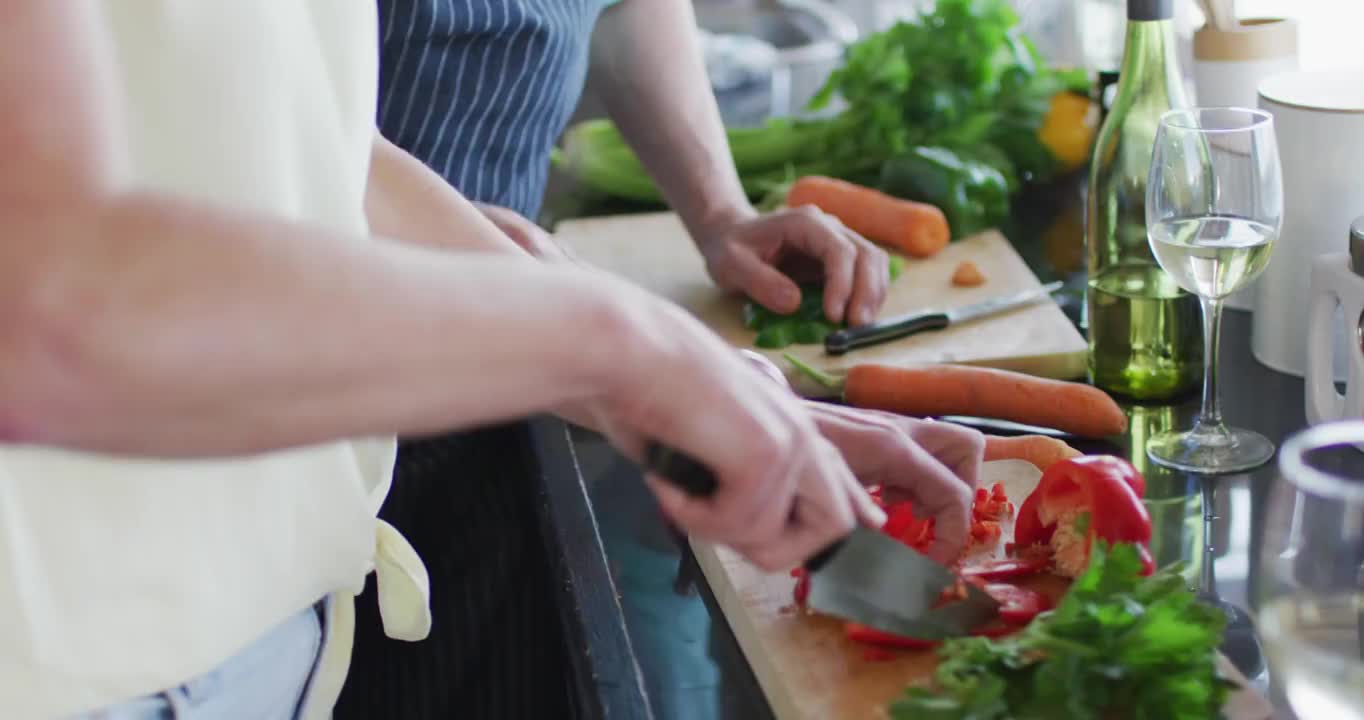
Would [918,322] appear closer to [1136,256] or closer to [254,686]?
[1136,256]

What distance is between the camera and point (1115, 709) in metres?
0.93

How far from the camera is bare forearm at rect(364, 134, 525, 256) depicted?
47.1 inches

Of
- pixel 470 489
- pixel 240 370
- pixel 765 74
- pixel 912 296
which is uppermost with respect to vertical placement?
pixel 240 370

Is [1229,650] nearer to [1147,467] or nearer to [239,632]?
[1147,467]

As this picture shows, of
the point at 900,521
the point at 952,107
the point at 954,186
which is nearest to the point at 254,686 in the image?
the point at 900,521

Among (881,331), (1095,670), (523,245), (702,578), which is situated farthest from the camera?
(881,331)

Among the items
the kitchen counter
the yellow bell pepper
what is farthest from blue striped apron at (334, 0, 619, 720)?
the yellow bell pepper

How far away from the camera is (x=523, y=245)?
150 cm

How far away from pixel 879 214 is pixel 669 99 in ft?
1.00

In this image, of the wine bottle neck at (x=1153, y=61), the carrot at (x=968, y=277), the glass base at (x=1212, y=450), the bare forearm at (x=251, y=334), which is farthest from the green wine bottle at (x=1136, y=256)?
the bare forearm at (x=251, y=334)

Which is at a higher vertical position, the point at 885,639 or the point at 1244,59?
the point at 1244,59

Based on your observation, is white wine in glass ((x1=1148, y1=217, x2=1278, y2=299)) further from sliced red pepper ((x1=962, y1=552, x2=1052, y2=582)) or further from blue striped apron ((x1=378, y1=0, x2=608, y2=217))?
blue striped apron ((x1=378, y1=0, x2=608, y2=217))

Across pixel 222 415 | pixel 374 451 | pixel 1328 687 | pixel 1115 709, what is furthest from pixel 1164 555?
pixel 222 415

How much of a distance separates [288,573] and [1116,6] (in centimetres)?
200
